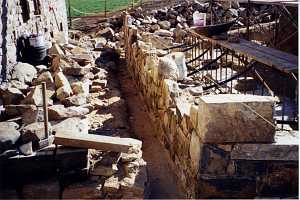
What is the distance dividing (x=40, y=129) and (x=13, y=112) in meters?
1.63

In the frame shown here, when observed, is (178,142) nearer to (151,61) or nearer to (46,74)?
(151,61)

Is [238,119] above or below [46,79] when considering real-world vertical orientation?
above

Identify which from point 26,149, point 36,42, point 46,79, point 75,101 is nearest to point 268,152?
point 26,149

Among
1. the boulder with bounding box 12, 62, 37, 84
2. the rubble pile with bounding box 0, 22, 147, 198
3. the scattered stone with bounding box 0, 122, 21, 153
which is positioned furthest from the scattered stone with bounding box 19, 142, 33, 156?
the boulder with bounding box 12, 62, 37, 84

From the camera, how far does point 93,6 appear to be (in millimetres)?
26156

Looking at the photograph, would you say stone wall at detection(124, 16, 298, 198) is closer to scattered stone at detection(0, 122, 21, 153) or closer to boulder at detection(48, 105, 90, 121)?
scattered stone at detection(0, 122, 21, 153)

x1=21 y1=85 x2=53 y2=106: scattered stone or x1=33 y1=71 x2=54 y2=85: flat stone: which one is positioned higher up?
x1=33 y1=71 x2=54 y2=85: flat stone

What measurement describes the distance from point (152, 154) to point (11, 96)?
2.96 metres

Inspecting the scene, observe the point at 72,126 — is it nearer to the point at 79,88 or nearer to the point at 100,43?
the point at 79,88

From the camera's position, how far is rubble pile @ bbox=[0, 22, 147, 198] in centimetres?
515

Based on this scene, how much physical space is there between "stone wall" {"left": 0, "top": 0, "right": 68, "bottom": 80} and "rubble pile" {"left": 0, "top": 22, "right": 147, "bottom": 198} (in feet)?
1.27

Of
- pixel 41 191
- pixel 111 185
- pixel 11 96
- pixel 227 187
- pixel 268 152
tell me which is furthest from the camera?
pixel 11 96

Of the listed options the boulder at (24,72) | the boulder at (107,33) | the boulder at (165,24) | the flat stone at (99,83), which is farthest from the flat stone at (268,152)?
the boulder at (165,24)

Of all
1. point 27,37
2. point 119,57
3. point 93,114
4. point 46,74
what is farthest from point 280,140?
point 119,57
